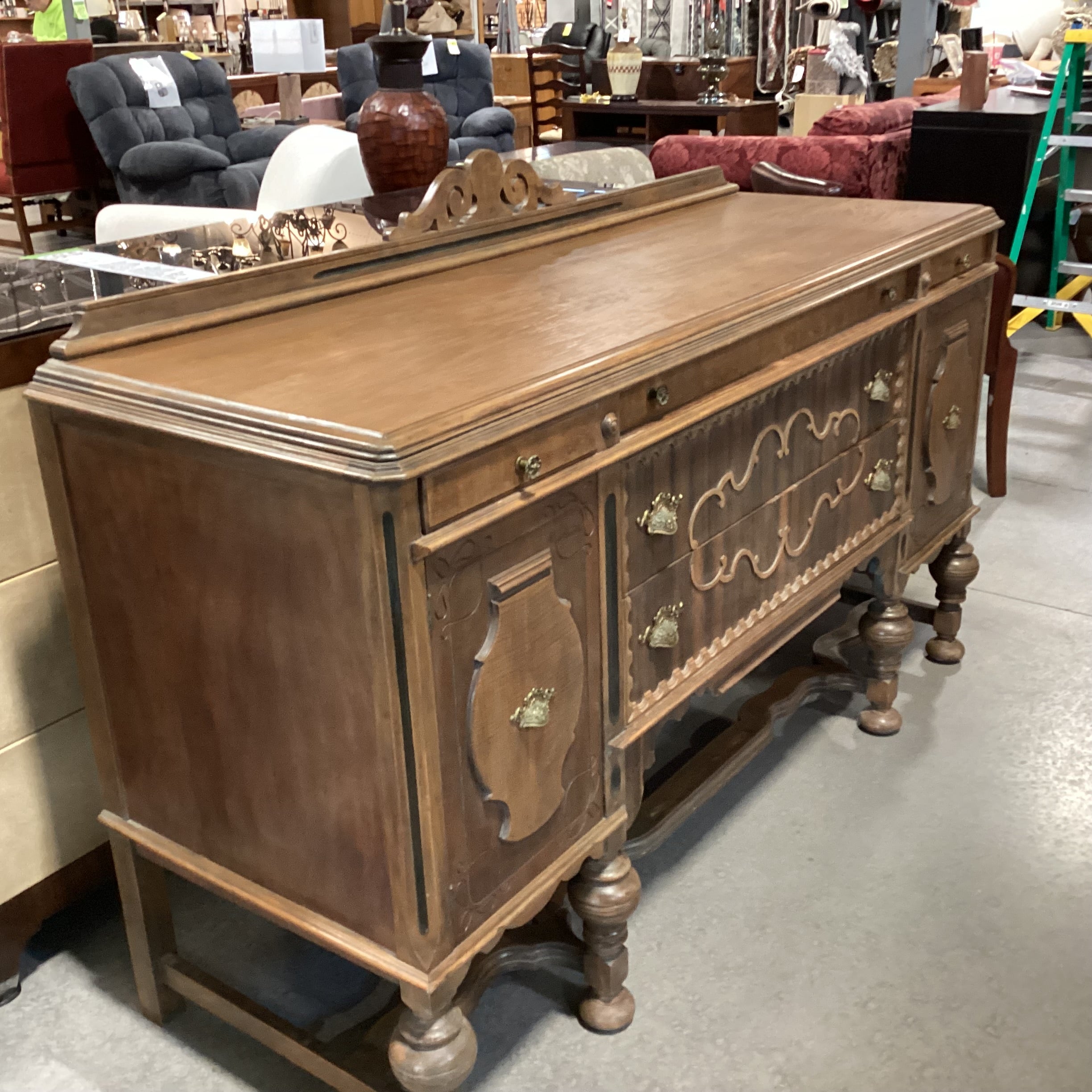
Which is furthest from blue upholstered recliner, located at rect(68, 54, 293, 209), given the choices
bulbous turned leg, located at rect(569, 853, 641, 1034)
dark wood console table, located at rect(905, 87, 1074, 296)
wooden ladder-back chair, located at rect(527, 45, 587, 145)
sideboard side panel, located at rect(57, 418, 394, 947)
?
bulbous turned leg, located at rect(569, 853, 641, 1034)

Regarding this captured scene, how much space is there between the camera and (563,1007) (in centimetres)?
182

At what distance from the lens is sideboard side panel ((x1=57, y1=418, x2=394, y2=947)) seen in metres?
1.24

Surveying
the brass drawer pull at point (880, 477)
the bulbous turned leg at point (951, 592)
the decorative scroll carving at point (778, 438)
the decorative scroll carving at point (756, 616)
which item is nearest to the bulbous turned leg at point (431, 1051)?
the decorative scroll carving at point (756, 616)

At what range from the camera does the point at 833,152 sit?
14.8 ft

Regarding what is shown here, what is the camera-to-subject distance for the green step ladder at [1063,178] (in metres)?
4.38

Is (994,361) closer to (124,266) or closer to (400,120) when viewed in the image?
(400,120)

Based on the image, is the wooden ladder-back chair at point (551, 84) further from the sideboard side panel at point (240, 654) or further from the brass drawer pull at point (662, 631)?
the sideboard side panel at point (240, 654)

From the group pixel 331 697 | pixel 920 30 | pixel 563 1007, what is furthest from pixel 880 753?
pixel 920 30

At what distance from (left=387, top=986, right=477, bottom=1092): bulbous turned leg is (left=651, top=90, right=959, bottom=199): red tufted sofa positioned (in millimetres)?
3649

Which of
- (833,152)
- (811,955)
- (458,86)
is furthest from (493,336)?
(458,86)

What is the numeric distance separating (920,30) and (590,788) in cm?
678

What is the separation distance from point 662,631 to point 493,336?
46 centimetres

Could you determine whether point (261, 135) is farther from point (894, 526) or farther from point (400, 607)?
point (400, 607)

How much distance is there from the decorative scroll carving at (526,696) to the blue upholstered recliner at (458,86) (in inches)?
309
